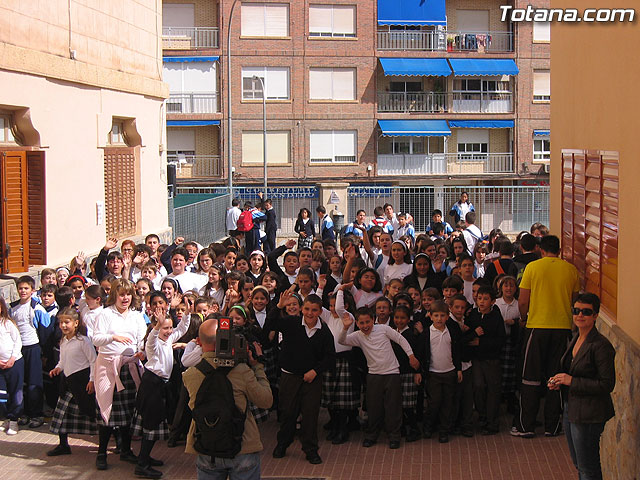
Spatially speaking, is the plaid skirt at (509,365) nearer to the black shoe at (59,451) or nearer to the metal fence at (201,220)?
the black shoe at (59,451)

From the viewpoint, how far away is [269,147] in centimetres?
4366

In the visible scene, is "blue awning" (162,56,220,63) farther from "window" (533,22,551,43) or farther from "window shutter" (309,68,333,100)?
"window" (533,22,551,43)

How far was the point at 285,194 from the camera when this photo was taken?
38094 mm

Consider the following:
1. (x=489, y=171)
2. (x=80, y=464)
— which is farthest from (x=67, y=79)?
(x=489, y=171)

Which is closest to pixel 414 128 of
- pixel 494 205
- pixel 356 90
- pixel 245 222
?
pixel 356 90

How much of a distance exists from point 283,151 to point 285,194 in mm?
6166

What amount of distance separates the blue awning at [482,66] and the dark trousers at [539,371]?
35541mm

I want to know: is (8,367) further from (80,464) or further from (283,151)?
(283,151)

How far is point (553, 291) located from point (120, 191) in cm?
1079

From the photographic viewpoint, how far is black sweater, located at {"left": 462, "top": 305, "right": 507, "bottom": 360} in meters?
9.41

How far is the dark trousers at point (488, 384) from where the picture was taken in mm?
9531

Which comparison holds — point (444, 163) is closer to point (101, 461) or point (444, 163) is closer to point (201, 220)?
point (201, 220)

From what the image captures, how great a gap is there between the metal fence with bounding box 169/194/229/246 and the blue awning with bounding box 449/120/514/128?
17003 mm

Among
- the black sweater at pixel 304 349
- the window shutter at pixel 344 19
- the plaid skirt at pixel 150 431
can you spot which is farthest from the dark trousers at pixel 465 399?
the window shutter at pixel 344 19
